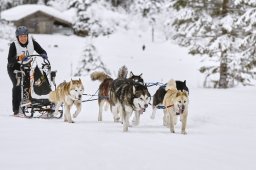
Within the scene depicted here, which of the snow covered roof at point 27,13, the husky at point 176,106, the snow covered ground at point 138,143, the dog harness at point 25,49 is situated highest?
the snow covered roof at point 27,13

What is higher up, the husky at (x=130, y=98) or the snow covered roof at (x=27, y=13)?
the snow covered roof at (x=27, y=13)

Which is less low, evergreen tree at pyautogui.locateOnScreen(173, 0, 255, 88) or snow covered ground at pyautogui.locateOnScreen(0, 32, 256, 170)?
evergreen tree at pyautogui.locateOnScreen(173, 0, 255, 88)

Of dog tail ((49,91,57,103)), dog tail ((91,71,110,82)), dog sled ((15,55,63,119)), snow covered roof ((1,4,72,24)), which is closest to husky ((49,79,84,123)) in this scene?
dog tail ((49,91,57,103))

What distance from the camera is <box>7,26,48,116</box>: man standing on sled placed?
9.64m

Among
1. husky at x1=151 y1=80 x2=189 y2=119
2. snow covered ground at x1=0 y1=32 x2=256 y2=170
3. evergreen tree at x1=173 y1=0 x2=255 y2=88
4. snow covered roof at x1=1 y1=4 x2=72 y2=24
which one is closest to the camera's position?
snow covered ground at x1=0 y1=32 x2=256 y2=170

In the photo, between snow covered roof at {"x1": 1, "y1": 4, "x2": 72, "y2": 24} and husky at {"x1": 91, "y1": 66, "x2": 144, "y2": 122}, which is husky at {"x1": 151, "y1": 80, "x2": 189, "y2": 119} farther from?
snow covered roof at {"x1": 1, "y1": 4, "x2": 72, "y2": 24}

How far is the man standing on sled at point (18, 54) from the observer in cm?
964

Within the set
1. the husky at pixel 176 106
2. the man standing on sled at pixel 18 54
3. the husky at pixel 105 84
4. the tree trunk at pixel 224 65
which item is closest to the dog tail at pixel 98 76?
the husky at pixel 105 84

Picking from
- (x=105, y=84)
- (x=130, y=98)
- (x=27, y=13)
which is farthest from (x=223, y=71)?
(x=27, y=13)

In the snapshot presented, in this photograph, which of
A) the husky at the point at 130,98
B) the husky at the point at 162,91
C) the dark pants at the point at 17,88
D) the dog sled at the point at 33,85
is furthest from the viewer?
the dark pants at the point at 17,88

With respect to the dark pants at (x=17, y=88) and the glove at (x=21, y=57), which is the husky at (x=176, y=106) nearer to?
the dark pants at (x=17, y=88)

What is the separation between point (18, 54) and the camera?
9797mm

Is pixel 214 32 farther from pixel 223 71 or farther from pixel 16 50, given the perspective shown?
pixel 16 50

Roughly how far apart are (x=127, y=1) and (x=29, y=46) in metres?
48.9
